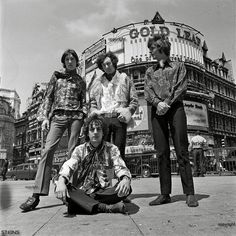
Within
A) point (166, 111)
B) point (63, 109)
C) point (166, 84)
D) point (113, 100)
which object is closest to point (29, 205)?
point (63, 109)

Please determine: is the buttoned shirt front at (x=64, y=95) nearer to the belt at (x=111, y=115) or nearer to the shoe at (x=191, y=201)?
the belt at (x=111, y=115)

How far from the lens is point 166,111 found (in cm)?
288

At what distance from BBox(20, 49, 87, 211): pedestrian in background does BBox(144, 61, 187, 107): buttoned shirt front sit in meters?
0.93

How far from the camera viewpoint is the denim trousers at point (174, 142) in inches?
113

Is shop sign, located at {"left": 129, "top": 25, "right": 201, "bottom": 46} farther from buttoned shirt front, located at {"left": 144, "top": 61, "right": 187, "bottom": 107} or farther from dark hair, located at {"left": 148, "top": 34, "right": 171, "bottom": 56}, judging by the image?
buttoned shirt front, located at {"left": 144, "top": 61, "right": 187, "bottom": 107}

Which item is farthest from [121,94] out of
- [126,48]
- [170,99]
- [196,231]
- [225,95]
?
[225,95]

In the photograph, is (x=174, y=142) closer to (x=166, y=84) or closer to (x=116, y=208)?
(x=166, y=84)

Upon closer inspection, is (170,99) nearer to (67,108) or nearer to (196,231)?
(67,108)

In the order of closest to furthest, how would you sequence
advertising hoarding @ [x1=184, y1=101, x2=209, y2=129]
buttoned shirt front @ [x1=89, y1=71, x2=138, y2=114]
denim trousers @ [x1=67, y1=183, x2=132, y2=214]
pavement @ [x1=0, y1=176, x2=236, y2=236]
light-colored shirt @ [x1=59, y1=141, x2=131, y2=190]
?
pavement @ [x1=0, y1=176, x2=236, y2=236] → denim trousers @ [x1=67, y1=183, x2=132, y2=214] → light-colored shirt @ [x1=59, y1=141, x2=131, y2=190] → buttoned shirt front @ [x1=89, y1=71, x2=138, y2=114] → advertising hoarding @ [x1=184, y1=101, x2=209, y2=129]

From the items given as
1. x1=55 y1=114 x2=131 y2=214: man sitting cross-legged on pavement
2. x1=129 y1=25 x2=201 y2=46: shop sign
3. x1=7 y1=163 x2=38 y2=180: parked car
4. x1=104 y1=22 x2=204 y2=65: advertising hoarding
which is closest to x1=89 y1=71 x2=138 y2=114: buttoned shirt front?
x1=55 y1=114 x2=131 y2=214: man sitting cross-legged on pavement

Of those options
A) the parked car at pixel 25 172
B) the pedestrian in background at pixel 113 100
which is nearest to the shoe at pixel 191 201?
the pedestrian in background at pixel 113 100

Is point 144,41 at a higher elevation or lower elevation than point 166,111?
higher

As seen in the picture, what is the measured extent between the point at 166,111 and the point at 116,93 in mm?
740

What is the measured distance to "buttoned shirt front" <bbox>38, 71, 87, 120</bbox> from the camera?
A: 11.0 ft
